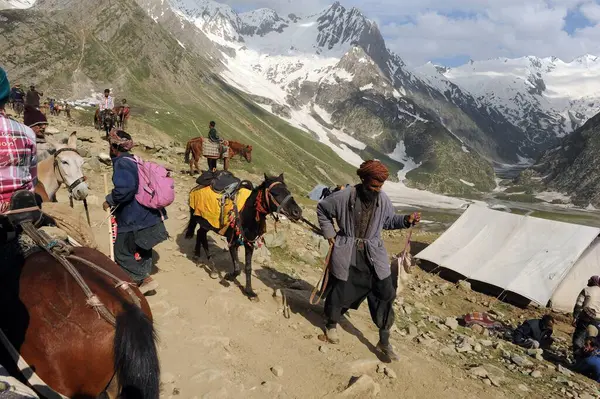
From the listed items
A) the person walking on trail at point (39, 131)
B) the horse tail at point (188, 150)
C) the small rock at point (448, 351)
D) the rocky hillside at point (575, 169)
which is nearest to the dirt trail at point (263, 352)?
the small rock at point (448, 351)

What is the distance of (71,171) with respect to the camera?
5.54 m

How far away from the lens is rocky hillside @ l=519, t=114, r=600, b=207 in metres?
125

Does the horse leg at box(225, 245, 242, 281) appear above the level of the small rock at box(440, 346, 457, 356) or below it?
below

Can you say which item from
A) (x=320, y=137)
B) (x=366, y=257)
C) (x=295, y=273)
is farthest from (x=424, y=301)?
(x=320, y=137)

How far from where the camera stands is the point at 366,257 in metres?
5.64

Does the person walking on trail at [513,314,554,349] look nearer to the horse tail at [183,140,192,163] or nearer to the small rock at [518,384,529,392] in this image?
the small rock at [518,384,529,392]

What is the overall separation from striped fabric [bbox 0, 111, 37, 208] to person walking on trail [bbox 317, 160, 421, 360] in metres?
3.62

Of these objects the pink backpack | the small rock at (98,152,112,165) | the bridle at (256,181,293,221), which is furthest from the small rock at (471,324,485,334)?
the small rock at (98,152,112,165)

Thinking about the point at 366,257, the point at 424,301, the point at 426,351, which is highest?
the point at 366,257

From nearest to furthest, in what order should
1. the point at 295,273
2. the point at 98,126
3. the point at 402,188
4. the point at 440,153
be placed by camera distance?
the point at 295,273, the point at 98,126, the point at 402,188, the point at 440,153

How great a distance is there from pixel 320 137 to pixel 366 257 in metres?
182

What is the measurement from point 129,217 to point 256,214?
2427mm

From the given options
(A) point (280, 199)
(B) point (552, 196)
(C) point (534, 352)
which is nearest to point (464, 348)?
(C) point (534, 352)

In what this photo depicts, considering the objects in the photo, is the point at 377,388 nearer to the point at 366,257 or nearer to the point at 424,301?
the point at 366,257
